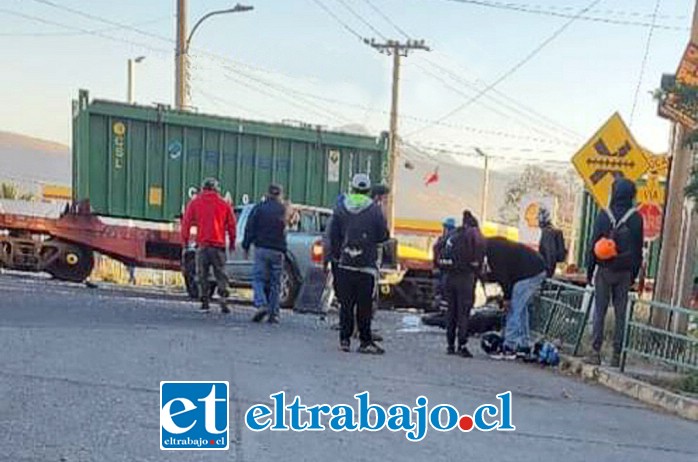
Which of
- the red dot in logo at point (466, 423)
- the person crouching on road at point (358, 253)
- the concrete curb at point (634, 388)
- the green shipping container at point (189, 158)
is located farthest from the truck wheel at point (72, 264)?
the red dot in logo at point (466, 423)

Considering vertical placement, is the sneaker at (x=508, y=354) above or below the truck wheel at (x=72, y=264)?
above

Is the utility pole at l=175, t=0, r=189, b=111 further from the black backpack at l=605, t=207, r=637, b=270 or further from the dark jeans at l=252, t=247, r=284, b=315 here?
the black backpack at l=605, t=207, r=637, b=270

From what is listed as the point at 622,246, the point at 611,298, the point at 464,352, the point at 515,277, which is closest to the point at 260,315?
the point at 464,352

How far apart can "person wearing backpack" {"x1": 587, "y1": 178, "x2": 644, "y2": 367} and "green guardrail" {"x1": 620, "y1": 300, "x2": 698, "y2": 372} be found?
0.33 feet

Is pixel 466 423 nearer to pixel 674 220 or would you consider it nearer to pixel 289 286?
pixel 674 220

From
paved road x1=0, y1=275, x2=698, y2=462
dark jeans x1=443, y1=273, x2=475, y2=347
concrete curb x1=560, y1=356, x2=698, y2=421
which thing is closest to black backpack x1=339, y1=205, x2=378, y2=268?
paved road x1=0, y1=275, x2=698, y2=462

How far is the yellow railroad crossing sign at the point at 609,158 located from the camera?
11.2 meters

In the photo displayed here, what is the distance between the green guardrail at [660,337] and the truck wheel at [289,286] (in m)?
6.38

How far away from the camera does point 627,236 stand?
29.4ft

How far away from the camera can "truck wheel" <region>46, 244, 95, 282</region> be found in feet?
56.1

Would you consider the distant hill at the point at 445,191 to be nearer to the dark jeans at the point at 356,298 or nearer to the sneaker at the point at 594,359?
the sneaker at the point at 594,359

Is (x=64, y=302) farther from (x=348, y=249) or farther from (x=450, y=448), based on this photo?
(x=450, y=448)

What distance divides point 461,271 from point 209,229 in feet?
11.9

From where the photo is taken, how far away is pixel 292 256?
1441 centimetres
